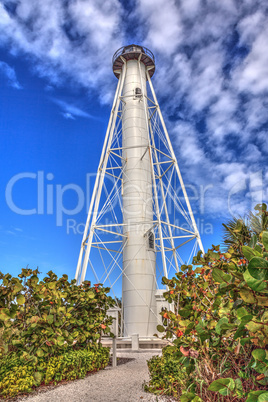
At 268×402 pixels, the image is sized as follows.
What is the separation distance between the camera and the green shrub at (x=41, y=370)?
5.67m

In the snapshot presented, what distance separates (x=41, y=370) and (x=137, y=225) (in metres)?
10.4

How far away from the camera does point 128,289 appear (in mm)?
15789

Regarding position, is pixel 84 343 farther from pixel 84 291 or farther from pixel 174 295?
pixel 174 295

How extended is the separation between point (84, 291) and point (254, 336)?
708 cm

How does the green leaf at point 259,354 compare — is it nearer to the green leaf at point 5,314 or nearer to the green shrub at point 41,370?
the green leaf at point 5,314

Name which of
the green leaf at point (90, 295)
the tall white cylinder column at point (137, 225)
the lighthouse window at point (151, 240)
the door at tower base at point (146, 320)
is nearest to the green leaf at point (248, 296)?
the green leaf at point (90, 295)

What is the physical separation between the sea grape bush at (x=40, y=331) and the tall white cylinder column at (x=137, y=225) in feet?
24.3

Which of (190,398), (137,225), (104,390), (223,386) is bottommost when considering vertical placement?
(104,390)

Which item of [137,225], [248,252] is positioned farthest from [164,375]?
[137,225]

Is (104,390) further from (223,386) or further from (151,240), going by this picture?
(151,240)

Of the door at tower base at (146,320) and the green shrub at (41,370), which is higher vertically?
the door at tower base at (146,320)

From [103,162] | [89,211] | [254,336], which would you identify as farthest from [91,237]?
[254,336]

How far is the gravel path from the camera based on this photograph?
557cm

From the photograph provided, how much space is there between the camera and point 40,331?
6.43 meters
